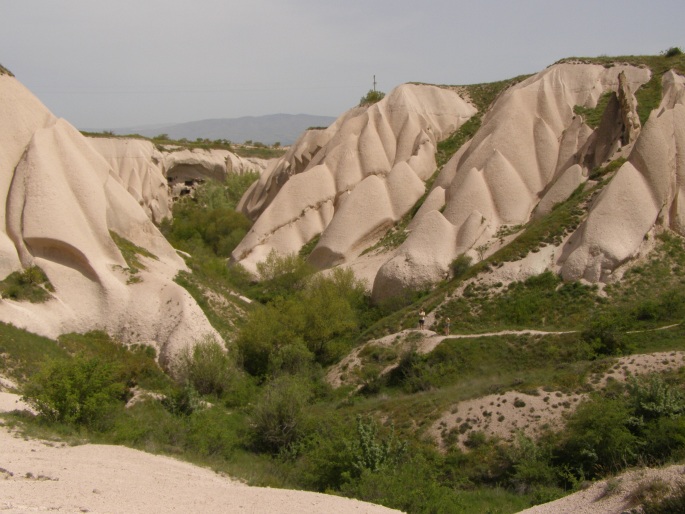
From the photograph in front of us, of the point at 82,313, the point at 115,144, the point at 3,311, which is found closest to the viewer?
the point at 3,311

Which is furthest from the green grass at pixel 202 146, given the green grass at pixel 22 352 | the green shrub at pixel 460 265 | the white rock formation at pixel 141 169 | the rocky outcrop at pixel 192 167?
the green grass at pixel 22 352

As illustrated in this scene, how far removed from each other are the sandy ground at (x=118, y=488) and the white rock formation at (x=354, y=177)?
837 inches

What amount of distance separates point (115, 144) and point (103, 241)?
29.0 m

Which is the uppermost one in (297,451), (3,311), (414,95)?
(414,95)

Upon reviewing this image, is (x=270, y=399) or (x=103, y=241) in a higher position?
(x=103, y=241)

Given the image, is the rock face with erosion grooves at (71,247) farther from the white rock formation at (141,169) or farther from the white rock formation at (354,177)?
the white rock formation at (141,169)

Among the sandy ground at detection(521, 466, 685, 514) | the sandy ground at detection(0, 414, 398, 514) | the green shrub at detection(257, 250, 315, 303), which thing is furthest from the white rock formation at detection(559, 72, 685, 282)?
the sandy ground at detection(0, 414, 398, 514)

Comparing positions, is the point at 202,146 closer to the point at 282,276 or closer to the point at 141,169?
the point at 141,169

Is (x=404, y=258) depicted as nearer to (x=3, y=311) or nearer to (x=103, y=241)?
(x=103, y=241)

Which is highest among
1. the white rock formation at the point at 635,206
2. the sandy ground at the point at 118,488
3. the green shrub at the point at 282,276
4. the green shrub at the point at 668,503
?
the white rock formation at the point at 635,206

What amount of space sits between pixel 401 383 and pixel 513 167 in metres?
15.2

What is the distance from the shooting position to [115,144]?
5022 centimetres

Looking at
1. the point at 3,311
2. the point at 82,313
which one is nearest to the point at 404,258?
the point at 82,313

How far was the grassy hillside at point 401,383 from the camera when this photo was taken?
14.3m
